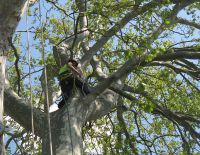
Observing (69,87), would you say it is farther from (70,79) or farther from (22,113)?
(22,113)

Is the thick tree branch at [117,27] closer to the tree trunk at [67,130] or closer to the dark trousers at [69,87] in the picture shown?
the dark trousers at [69,87]

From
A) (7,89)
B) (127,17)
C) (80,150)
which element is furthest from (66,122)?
(127,17)

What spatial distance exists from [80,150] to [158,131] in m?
4.86

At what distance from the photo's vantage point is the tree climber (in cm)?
607

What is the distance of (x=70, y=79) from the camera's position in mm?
6348

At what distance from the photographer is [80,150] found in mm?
5062

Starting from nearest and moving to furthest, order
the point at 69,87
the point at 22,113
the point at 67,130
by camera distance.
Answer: the point at 67,130, the point at 22,113, the point at 69,87

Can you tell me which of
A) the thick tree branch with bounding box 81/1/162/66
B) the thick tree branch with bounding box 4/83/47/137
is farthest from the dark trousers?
the thick tree branch with bounding box 4/83/47/137

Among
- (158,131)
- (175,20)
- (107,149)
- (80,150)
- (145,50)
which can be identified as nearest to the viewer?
(80,150)

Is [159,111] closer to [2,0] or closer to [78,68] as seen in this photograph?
[78,68]

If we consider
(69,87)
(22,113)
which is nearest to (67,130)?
(22,113)

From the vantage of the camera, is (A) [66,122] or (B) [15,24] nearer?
(B) [15,24]

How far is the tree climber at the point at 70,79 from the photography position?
6070 millimetres

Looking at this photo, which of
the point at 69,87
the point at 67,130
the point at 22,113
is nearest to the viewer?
the point at 67,130
